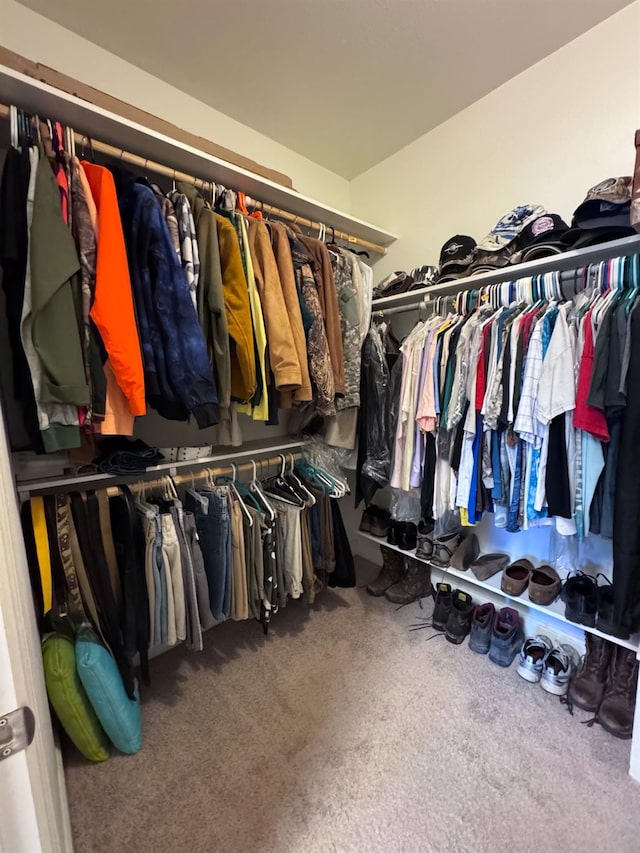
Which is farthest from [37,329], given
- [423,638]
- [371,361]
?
[423,638]

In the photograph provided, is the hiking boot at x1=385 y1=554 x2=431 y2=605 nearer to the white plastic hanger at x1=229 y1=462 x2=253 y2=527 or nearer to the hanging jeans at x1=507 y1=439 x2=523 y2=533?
the hanging jeans at x1=507 y1=439 x2=523 y2=533

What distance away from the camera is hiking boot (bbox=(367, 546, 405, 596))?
2.17m

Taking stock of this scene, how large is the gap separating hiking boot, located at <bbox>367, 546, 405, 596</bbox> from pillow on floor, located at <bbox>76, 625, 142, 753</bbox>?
4.31ft

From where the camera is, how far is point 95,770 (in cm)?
123

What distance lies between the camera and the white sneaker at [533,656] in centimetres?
155

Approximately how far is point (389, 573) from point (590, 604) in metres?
1.04

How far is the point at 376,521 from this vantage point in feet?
7.26

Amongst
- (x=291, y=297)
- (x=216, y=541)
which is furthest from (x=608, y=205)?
(x=216, y=541)

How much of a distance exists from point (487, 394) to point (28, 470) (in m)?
1.63

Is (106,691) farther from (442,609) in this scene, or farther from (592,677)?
(592,677)

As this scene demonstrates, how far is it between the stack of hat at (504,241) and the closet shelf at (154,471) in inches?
47.4

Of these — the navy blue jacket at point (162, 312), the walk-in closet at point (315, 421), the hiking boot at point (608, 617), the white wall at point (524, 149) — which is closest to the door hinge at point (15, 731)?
the walk-in closet at point (315, 421)

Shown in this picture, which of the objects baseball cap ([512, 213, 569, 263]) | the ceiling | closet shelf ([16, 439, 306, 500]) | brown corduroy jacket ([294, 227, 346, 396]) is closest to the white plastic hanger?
closet shelf ([16, 439, 306, 500])

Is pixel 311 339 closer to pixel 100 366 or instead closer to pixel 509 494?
pixel 100 366
